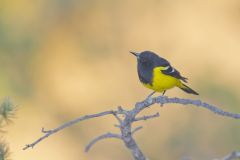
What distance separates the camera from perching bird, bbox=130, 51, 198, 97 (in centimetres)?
300

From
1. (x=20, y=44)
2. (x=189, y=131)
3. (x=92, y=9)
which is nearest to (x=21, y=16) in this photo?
(x=20, y=44)

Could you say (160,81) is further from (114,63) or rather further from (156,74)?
(114,63)

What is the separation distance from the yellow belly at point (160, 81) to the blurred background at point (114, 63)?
2.39 meters

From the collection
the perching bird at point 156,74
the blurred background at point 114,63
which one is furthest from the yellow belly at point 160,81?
the blurred background at point 114,63

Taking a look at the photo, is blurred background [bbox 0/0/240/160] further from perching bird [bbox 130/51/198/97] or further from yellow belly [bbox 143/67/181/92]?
yellow belly [bbox 143/67/181/92]

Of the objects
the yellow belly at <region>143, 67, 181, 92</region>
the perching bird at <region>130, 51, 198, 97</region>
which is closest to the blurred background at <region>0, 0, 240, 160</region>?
the perching bird at <region>130, 51, 198, 97</region>

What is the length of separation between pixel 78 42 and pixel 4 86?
0.93 meters

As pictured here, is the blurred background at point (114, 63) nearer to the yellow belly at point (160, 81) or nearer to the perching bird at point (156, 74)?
the perching bird at point (156, 74)

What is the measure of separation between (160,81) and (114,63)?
2910 mm

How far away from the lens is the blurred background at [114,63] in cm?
560

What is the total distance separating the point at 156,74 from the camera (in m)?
3.06

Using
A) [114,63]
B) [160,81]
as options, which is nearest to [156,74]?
[160,81]

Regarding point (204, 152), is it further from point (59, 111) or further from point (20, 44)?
point (20, 44)

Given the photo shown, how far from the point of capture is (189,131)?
18.6 feet
